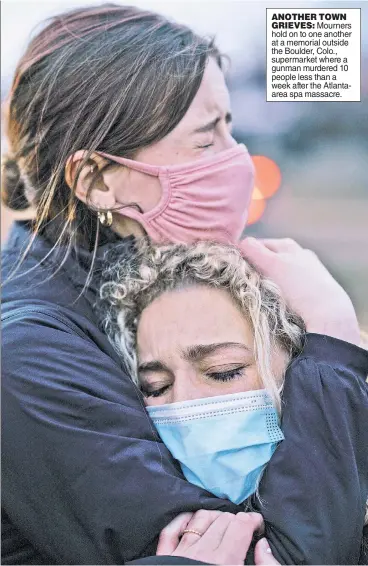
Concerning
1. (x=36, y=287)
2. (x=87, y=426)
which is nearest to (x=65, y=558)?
(x=87, y=426)

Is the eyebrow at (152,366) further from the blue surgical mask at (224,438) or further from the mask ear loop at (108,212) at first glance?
the mask ear loop at (108,212)

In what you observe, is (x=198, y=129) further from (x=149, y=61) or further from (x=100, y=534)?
(x=100, y=534)

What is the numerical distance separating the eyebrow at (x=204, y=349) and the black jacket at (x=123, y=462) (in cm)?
22

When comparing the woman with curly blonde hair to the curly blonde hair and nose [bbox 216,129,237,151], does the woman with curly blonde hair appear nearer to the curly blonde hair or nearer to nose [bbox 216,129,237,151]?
the curly blonde hair

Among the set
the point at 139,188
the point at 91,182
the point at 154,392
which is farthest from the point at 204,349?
the point at 91,182

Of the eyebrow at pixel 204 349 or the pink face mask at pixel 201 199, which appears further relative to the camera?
the pink face mask at pixel 201 199

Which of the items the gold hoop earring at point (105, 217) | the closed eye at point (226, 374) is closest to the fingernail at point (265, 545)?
the closed eye at point (226, 374)

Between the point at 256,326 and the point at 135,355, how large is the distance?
1.58 ft

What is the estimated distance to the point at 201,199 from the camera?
2.93 m

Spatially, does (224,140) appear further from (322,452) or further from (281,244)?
(322,452)

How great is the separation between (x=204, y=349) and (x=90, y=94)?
1.06 m

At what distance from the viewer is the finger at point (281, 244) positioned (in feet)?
9.80

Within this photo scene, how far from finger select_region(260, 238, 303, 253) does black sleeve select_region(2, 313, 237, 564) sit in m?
0.85

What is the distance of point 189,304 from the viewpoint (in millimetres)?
2859
